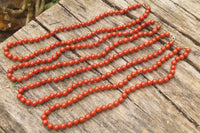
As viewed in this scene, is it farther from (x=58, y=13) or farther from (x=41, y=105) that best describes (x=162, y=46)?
(x=41, y=105)

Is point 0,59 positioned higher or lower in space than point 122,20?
lower

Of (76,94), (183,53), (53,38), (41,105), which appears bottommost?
(41,105)

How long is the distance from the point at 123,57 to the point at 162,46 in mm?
452

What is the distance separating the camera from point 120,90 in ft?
6.88

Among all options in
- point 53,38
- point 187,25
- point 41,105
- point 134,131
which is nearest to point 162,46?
point 187,25

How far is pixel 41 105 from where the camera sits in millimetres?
1979

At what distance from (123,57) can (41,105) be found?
3.13 feet

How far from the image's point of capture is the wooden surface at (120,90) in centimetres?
191

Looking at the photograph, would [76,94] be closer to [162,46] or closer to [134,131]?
[134,131]

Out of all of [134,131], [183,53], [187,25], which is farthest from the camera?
[187,25]

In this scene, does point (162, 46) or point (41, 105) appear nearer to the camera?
point (41, 105)

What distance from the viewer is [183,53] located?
7.38ft

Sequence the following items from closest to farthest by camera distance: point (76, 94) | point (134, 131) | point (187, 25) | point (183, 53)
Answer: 1. point (134, 131)
2. point (76, 94)
3. point (183, 53)
4. point (187, 25)

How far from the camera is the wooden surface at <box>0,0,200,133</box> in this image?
1909 millimetres
